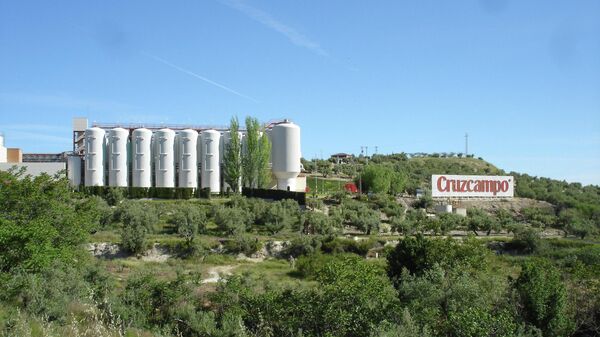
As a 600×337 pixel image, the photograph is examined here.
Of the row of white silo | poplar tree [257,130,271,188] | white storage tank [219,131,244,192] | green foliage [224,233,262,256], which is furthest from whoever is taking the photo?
white storage tank [219,131,244,192]

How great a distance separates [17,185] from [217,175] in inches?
1615

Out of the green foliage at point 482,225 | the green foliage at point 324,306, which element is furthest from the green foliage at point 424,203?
the green foliage at point 324,306

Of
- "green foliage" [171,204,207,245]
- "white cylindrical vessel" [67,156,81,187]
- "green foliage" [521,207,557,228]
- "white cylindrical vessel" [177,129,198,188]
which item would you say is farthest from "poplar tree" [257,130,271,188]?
"green foliage" [521,207,557,228]

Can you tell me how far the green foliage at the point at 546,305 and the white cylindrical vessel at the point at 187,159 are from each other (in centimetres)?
4950

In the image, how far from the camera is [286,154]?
65625 mm

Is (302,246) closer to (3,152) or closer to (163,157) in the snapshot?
(163,157)

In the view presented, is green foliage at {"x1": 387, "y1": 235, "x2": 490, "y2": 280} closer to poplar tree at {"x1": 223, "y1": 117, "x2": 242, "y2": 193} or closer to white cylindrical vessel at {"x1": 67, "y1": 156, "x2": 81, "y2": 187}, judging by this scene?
poplar tree at {"x1": 223, "y1": 117, "x2": 242, "y2": 193}

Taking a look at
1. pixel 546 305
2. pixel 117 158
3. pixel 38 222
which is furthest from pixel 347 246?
pixel 117 158

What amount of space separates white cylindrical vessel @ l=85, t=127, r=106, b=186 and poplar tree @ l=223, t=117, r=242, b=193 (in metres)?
14.6

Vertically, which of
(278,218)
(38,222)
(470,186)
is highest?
(38,222)

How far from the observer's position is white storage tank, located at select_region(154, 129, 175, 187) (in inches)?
2516

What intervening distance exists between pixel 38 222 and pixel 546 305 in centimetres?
2008

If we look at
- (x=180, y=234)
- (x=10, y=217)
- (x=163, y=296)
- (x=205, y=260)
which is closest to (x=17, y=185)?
(x=10, y=217)

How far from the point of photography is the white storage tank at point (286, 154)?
215 feet
